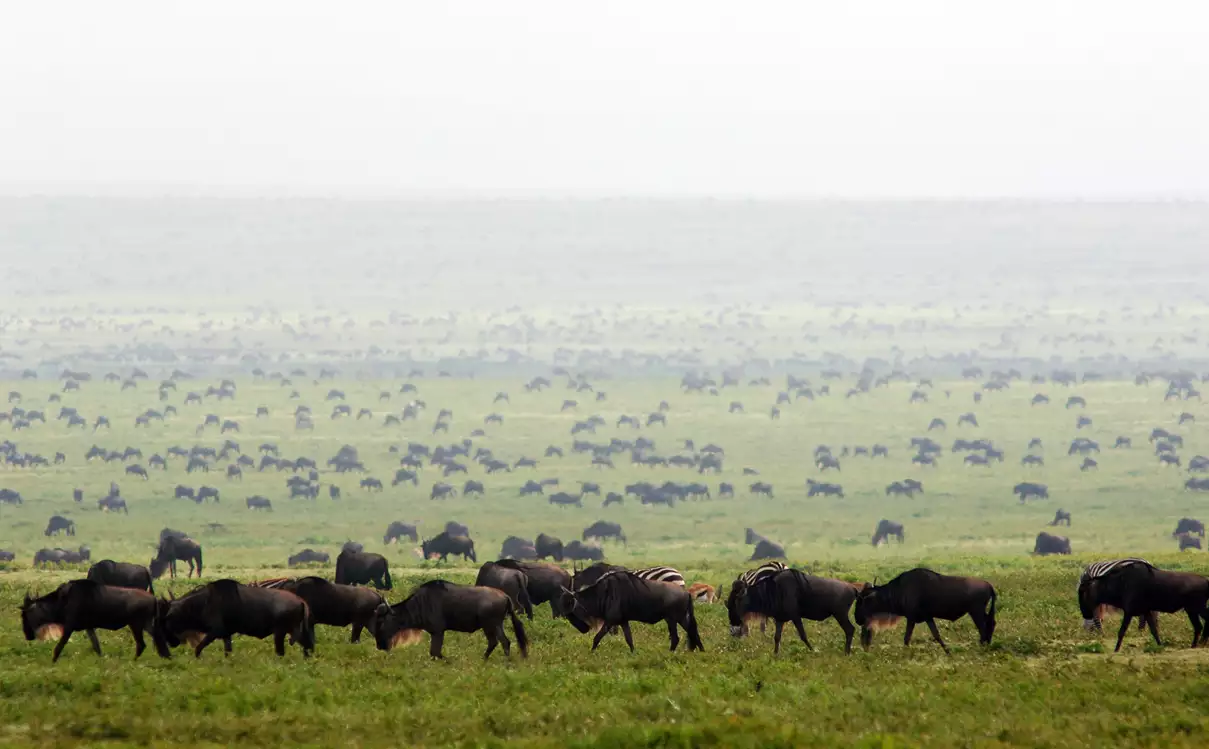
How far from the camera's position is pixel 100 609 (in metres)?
22.3

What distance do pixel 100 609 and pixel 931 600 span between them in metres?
11.4

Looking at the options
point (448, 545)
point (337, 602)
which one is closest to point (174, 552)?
point (448, 545)

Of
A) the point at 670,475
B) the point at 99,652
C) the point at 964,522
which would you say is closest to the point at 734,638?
the point at 99,652

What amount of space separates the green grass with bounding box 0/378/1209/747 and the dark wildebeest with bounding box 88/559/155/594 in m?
Result: 2.26

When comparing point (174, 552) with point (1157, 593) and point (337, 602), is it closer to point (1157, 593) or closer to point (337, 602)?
point (337, 602)

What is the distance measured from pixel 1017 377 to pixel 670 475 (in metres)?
60.0

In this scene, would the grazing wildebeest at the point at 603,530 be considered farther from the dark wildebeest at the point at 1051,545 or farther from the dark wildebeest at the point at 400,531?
the dark wildebeest at the point at 1051,545

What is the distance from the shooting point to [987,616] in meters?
24.4

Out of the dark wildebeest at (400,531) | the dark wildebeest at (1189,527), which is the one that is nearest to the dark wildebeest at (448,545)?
the dark wildebeest at (400,531)

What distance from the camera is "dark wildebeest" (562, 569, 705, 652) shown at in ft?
77.8

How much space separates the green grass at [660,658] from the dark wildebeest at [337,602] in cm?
47

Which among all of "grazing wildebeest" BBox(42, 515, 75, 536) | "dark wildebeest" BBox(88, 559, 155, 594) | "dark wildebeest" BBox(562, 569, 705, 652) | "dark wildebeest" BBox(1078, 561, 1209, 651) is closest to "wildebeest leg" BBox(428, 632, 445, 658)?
"dark wildebeest" BBox(562, 569, 705, 652)

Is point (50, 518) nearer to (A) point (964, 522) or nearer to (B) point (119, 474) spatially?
(B) point (119, 474)

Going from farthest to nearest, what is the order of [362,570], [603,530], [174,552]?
[603,530] → [174,552] → [362,570]
